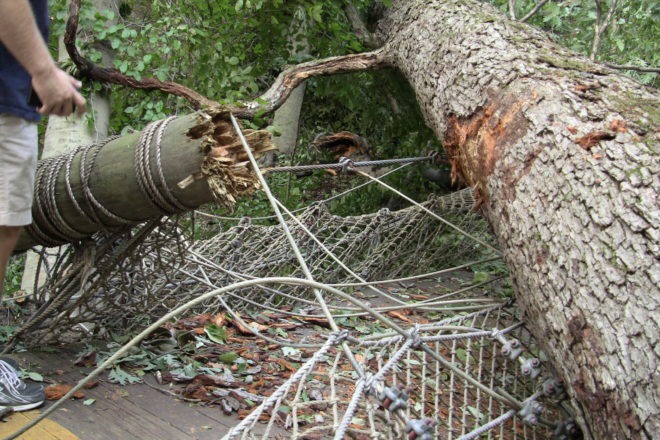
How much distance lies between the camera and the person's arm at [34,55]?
1275 millimetres

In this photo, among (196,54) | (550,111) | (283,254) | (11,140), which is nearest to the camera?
(11,140)

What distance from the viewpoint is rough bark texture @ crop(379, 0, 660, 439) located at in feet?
3.76

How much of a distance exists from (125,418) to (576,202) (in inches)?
52.0

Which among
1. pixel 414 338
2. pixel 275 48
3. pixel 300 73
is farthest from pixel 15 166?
pixel 275 48

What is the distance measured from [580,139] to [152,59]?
267 cm

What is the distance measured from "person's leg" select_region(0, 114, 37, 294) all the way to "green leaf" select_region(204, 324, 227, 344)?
2.76 ft

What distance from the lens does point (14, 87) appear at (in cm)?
148

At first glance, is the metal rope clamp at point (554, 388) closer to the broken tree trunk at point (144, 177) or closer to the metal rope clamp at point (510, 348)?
the metal rope clamp at point (510, 348)

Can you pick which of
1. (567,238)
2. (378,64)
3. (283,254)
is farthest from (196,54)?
(567,238)

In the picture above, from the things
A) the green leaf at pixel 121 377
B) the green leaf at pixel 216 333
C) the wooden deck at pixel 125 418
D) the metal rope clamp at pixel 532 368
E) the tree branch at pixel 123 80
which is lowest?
the green leaf at pixel 216 333

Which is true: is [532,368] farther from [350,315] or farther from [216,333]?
[216,333]

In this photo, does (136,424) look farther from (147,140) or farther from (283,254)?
(283,254)

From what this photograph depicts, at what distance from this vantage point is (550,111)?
1.69m

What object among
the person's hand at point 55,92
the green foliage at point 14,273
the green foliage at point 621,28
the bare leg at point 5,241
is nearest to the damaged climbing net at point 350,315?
the bare leg at point 5,241
